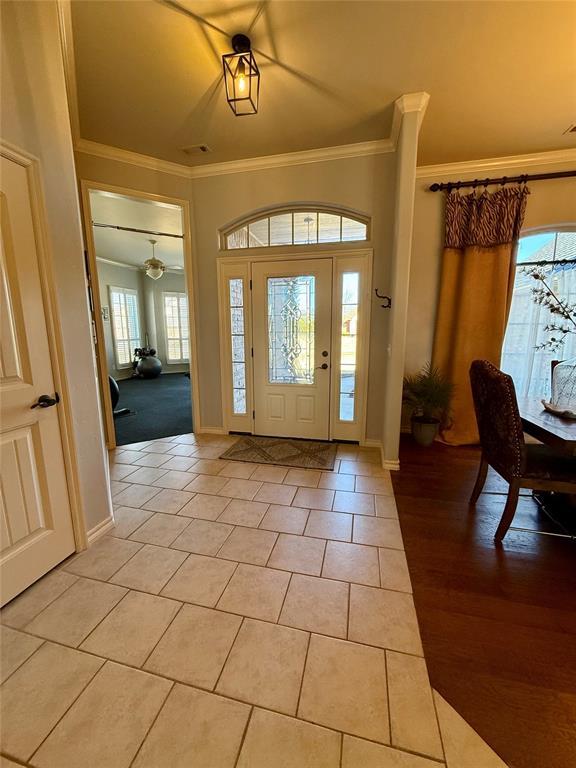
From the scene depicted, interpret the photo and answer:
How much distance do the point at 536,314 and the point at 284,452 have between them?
3229mm

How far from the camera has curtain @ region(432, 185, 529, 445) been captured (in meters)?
3.20

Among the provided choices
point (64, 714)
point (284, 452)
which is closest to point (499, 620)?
point (64, 714)

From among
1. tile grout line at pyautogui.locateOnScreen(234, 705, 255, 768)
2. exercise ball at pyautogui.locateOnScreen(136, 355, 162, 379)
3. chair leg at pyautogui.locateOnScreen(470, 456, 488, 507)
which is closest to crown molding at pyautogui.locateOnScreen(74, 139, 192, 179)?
chair leg at pyautogui.locateOnScreen(470, 456, 488, 507)

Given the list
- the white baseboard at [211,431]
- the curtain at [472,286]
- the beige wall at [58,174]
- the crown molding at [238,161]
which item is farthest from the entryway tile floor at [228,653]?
the crown molding at [238,161]

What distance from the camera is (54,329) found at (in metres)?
1.70

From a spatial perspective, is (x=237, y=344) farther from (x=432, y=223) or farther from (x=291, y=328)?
(x=432, y=223)

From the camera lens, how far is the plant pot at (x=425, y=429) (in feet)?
11.3

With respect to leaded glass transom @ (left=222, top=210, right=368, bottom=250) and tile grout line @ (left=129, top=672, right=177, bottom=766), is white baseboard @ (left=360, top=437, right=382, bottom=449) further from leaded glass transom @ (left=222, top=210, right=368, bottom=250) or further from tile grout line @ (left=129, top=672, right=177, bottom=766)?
tile grout line @ (left=129, top=672, right=177, bottom=766)

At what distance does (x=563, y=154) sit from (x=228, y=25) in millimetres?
3297

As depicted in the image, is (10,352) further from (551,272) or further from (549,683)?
(551,272)

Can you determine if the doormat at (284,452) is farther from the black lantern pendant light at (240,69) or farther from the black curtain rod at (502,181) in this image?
the black curtain rod at (502,181)

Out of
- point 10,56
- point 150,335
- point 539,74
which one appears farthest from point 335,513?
point 150,335

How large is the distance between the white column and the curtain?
1014 millimetres

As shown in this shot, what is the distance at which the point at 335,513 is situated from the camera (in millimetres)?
2279
